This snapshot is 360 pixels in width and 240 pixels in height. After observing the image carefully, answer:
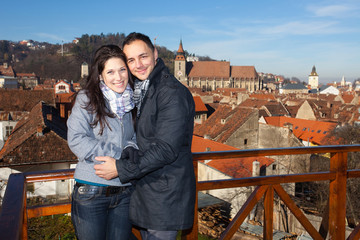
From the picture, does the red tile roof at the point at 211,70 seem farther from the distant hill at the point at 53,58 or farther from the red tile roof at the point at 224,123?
the red tile roof at the point at 224,123

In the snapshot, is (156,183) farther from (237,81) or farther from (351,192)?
(237,81)

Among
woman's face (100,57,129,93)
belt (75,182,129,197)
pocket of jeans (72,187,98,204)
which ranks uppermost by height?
woman's face (100,57,129,93)

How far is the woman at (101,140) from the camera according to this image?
2.13 meters

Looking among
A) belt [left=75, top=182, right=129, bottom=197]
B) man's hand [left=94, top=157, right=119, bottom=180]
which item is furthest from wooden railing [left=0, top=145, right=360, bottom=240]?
man's hand [left=94, top=157, right=119, bottom=180]

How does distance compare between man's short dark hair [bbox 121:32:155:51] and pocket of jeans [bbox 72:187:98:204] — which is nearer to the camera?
pocket of jeans [bbox 72:187:98:204]

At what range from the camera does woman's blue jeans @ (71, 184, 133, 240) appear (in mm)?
2139

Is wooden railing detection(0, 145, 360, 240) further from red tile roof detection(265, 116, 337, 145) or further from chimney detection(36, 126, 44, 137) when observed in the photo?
red tile roof detection(265, 116, 337, 145)

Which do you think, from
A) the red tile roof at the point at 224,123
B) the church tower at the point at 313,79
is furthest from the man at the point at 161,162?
the church tower at the point at 313,79

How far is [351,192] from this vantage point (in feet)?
57.1

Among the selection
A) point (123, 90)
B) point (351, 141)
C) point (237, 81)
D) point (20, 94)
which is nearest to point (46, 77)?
point (237, 81)

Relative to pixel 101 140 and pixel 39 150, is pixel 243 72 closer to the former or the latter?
pixel 39 150

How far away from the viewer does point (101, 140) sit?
7.22 ft

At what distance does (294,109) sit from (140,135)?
45.5 meters

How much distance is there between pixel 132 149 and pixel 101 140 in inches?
9.7
